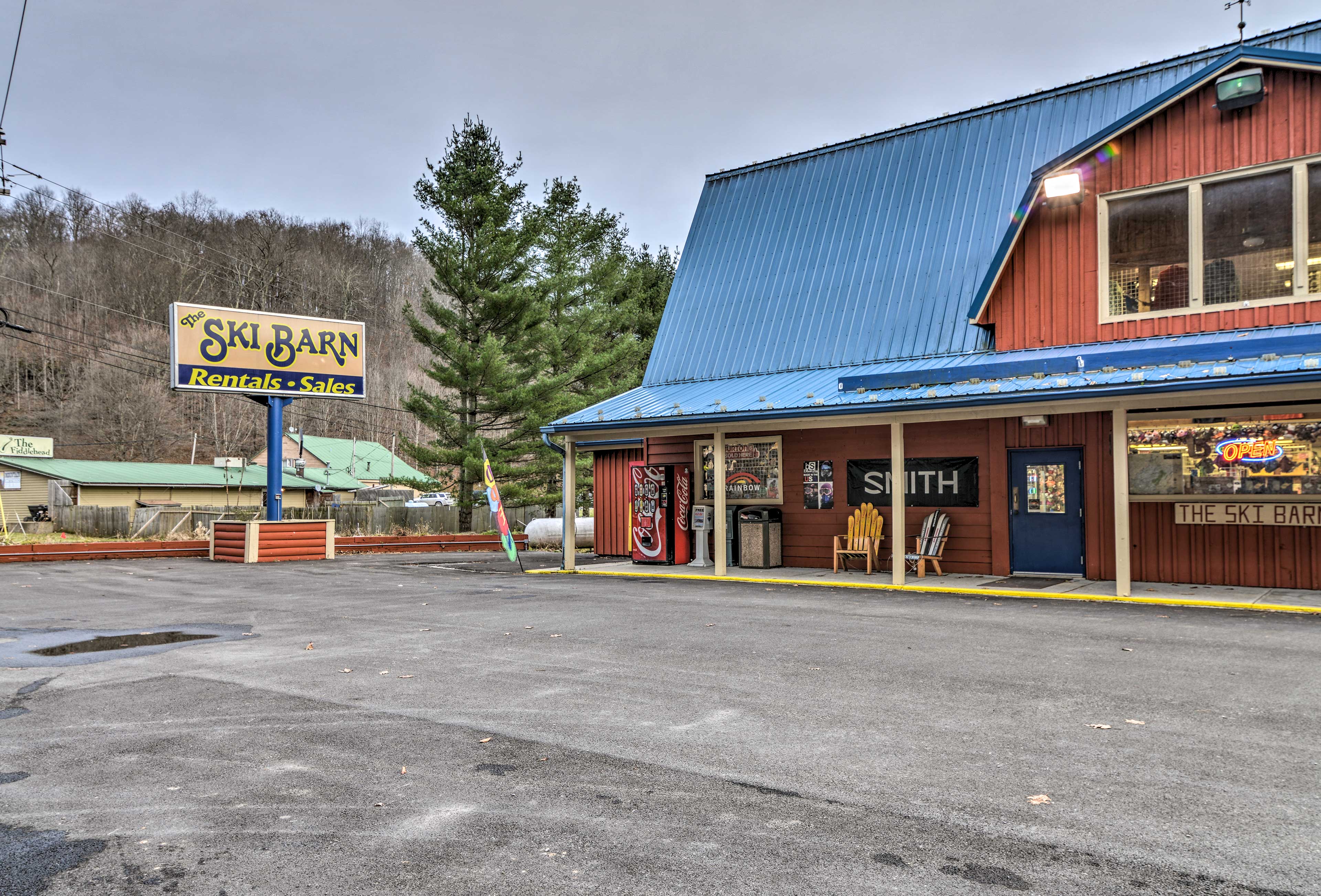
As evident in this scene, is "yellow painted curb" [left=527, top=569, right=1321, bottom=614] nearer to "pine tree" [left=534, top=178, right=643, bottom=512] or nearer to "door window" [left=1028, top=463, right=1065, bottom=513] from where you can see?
"door window" [left=1028, top=463, right=1065, bottom=513]

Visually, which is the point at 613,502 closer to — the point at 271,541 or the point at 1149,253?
the point at 271,541

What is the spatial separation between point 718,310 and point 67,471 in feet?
119

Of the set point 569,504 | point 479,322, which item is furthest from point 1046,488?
point 479,322

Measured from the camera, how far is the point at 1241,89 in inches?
473

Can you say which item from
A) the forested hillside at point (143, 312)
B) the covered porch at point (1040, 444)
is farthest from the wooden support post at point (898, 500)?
the forested hillside at point (143, 312)

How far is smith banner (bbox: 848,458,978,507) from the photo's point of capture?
1458 cm

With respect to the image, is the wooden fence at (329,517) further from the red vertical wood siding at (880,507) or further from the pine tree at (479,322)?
the red vertical wood siding at (880,507)

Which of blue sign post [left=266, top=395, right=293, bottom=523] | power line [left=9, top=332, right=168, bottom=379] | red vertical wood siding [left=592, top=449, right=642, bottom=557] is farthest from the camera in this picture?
power line [left=9, top=332, right=168, bottom=379]

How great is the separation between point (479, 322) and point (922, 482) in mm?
18961

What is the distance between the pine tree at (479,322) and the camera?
95.3ft

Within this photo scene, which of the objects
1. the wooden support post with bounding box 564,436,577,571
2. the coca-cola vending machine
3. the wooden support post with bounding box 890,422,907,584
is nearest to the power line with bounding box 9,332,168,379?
the wooden support post with bounding box 564,436,577,571

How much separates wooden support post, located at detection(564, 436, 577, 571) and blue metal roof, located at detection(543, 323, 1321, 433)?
61 centimetres

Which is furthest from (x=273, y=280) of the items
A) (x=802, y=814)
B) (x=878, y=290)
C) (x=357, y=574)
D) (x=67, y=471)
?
(x=802, y=814)

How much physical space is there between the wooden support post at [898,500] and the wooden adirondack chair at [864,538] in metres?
1.17
